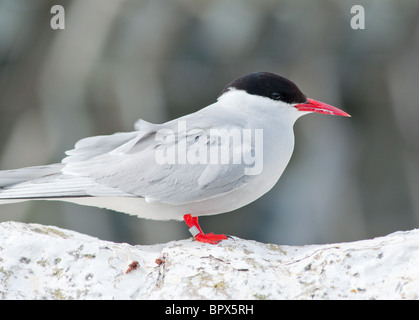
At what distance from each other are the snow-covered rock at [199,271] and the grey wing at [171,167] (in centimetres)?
26

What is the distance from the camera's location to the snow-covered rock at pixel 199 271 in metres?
2.15

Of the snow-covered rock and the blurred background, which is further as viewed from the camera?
the blurred background

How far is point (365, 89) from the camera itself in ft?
22.6

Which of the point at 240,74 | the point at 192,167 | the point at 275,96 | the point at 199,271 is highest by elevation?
the point at 240,74

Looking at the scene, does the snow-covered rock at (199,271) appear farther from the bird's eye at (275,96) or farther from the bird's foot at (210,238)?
the bird's eye at (275,96)

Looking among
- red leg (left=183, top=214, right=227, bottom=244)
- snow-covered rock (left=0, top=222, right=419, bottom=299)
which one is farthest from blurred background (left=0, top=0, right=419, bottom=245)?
snow-covered rock (left=0, top=222, right=419, bottom=299)

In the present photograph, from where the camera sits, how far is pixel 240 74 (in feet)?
22.1

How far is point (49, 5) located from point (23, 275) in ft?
17.4

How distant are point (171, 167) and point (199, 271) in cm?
59

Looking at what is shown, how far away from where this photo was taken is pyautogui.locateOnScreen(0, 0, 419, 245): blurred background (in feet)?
21.7

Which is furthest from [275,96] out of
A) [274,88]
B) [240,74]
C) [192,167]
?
[240,74]

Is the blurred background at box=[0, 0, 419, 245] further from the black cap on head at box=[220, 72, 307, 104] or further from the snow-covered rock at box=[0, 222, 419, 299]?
the snow-covered rock at box=[0, 222, 419, 299]

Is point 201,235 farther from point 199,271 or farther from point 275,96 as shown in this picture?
point 275,96

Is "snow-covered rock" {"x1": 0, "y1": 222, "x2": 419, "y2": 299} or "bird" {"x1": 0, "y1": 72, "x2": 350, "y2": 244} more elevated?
"bird" {"x1": 0, "y1": 72, "x2": 350, "y2": 244}
